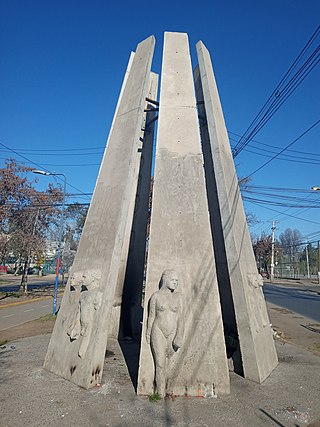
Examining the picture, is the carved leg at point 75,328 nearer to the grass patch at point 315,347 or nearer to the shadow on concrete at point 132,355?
the shadow on concrete at point 132,355

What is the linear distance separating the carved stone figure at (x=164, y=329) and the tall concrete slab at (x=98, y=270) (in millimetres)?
1024

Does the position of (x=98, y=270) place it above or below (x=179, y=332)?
above

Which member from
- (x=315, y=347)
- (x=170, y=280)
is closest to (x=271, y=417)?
(x=170, y=280)

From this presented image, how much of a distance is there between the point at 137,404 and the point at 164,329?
Answer: 1171 millimetres

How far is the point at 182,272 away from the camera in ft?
17.7

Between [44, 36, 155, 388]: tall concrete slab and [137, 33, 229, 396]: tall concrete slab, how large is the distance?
77 cm

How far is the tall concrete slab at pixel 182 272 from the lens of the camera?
4797 millimetres

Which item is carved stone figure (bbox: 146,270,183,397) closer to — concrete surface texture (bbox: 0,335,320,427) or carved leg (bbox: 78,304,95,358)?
concrete surface texture (bbox: 0,335,320,427)

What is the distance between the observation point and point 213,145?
742 centimetres

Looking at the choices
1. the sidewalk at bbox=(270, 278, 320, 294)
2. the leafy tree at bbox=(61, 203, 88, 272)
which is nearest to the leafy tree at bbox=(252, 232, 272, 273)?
the sidewalk at bbox=(270, 278, 320, 294)

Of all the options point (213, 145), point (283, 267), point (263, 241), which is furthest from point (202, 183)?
point (283, 267)

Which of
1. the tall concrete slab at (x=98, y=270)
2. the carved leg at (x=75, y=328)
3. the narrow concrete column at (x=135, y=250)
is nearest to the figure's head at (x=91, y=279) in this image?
the tall concrete slab at (x=98, y=270)

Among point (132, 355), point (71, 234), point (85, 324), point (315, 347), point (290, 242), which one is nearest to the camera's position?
point (85, 324)

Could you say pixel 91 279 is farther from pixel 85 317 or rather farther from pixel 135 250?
pixel 135 250
